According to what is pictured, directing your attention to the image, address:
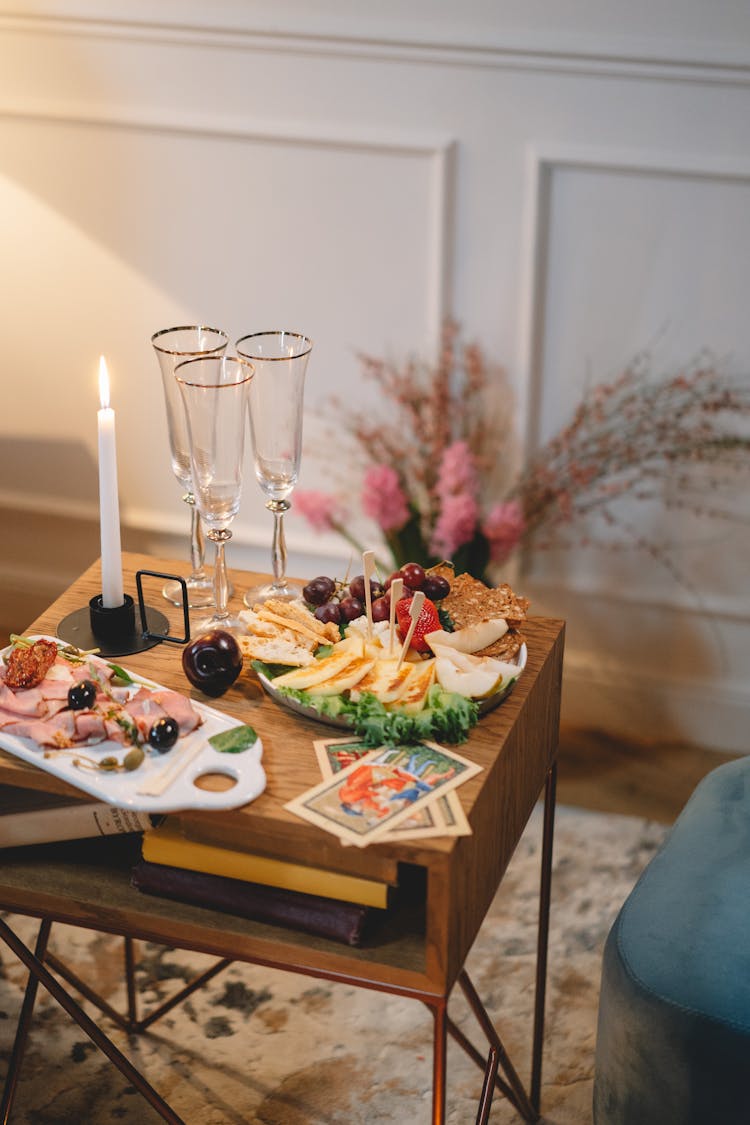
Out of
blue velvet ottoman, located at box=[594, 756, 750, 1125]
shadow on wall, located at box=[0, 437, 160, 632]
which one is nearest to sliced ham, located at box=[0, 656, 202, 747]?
blue velvet ottoman, located at box=[594, 756, 750, 1125]

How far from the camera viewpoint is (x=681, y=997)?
1406 millimetres

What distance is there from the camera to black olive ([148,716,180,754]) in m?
1.31

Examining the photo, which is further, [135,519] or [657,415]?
[135,519]

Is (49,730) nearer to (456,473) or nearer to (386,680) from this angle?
(386,680)

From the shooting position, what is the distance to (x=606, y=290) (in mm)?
2463

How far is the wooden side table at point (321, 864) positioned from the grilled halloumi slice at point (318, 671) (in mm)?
51

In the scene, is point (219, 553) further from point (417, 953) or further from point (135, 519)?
point (135, 519)

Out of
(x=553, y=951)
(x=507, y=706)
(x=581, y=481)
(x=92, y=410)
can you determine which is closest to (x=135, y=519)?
(x=92, y=410)

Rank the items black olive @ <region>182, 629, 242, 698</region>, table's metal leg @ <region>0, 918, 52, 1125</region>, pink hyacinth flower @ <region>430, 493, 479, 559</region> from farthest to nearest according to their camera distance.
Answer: pink hyacinth flower @ <region>430, 493, 479, 559</region> → table's metal leg @ <region>0, 918, 52, 1125</region> → black olive @ <region>182, 629, 242, 698</region>

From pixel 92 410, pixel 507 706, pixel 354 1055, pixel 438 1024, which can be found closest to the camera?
pixel 438 1024

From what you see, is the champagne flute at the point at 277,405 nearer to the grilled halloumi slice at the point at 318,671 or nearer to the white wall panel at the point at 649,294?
the grilled halloumi slice at the point at 318,671

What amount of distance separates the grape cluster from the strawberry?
2 cm

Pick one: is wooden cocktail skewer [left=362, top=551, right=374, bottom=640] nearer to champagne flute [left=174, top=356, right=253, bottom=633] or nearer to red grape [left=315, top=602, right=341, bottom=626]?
red grape [left=315, top=602, right=341, bottom=626]

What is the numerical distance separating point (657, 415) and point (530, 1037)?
1.16 meters
